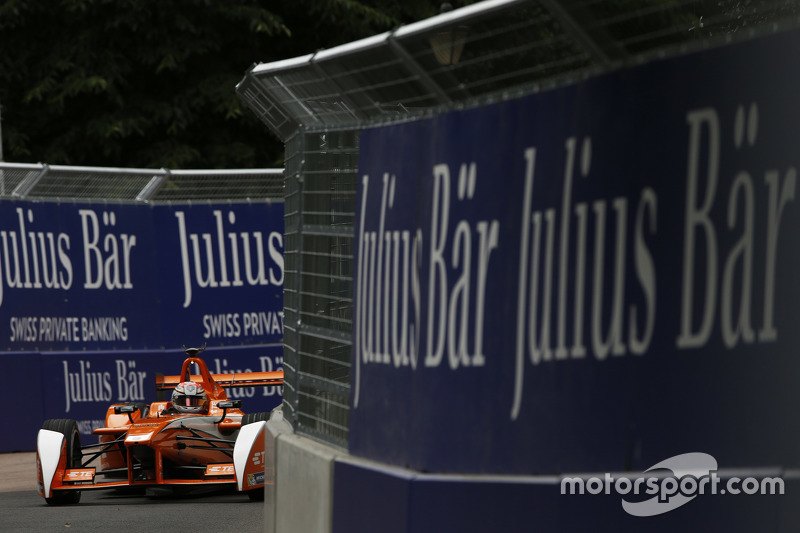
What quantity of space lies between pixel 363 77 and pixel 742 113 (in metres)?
2.21

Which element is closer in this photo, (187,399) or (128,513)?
(128,513)

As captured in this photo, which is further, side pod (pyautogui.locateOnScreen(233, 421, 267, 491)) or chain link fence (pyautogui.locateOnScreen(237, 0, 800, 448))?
side pod (pyautogui.locateOnScreen(233, 421, 267, 491))

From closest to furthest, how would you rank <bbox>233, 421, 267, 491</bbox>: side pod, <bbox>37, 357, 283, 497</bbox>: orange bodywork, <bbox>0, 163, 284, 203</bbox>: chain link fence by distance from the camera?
<bbox>233, 421, 267, 491</bbox>: side pod < <bbox>37, 357, 283, 497</bbox>: orange bodywork < <bbox>0, 163, 284, 203</bbox>: chain link fence

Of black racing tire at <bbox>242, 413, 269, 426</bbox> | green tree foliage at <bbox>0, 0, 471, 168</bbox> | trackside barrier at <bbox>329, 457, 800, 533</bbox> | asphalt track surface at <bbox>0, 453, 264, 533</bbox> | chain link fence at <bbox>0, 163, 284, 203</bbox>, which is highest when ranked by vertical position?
green tree foliage at <bbox>0, 0, 471, 168</bbox>

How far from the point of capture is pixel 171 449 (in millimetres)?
11242

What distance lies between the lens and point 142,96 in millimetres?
24422

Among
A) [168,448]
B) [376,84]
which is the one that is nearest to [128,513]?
[168,448]

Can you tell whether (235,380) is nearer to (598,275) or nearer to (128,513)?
(128,513)

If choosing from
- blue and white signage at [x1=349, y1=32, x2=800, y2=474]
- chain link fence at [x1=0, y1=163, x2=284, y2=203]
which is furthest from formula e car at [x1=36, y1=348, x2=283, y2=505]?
blue and white signage at [x1=349, y1=32, x2=800, y2=474]

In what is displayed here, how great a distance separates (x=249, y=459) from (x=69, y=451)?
69.9 inches

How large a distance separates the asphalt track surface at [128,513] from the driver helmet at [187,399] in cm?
78

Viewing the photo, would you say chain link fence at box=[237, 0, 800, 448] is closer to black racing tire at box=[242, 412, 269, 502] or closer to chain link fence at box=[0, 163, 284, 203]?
black racing tire at box=[242, 412, 269, 502]

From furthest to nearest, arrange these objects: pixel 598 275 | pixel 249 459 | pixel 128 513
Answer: pixel 249 459
pixel 128 513
pixel 598 275

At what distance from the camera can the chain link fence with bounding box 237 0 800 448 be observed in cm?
387
